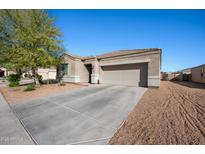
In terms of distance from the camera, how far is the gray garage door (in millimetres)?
11266

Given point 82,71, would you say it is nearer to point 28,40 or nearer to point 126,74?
point 126,74

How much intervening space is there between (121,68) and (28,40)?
32.5 ft

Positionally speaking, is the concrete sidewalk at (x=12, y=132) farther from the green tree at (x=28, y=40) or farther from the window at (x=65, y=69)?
the window at (x=65, y=69)

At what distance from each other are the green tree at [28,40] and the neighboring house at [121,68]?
11.5ft

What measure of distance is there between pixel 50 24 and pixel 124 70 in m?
10.2

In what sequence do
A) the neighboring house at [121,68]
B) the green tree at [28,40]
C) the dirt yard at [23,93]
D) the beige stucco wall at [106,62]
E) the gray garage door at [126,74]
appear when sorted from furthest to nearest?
the gray garage door at [126,74]
the neighboring house at [121,68]
the beige stucco wall at [106,62]
the green tree at [28,40]
the dirt yard at [23,93]

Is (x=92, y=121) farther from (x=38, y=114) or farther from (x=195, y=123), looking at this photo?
(x=195, y=123)

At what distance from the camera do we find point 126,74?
12344mm

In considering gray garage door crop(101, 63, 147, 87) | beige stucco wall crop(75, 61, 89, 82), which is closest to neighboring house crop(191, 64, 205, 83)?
gray garage door crop(101, 63, 147, 87)

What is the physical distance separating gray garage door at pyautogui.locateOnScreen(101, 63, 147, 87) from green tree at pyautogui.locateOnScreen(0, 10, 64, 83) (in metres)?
6.39

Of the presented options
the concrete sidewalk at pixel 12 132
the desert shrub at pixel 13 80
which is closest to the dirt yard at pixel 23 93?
the desert shrub at pixel 13 80

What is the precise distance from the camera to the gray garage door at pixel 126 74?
1127cm
